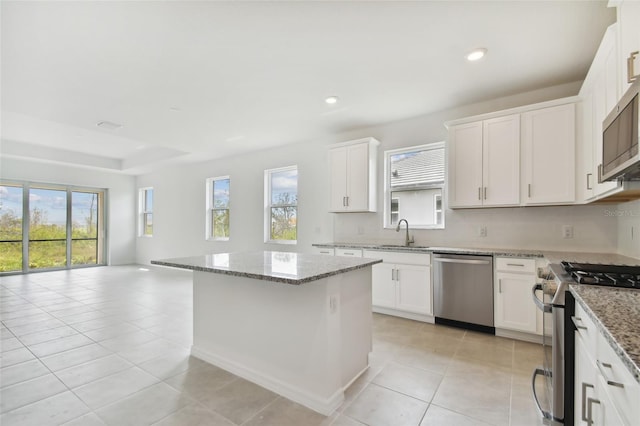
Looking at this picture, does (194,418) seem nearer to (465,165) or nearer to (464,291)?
(464,291)

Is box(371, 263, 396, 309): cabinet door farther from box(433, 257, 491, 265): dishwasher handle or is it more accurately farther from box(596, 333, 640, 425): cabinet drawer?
box(596, 333, 640, 425): cabinet drawer

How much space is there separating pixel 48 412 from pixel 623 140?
3807mm

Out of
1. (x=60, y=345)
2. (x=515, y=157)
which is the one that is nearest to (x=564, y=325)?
(x=515, y=157)

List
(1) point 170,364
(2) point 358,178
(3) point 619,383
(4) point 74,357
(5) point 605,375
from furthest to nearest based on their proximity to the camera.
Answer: (2) point 358,178 < (4) point 74,357 < (1) point 170,364 < (5) point 605,375 < (3) point 619,383

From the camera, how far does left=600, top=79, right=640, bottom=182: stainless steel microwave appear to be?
1.43m

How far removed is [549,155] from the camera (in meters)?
3.01

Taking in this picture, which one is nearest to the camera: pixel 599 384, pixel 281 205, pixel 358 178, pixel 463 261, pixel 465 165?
pixel 599 384

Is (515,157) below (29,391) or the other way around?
the other way around

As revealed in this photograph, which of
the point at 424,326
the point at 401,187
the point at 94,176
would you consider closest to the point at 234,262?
the point at 424,326

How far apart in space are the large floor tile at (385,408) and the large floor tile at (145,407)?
1170 mm

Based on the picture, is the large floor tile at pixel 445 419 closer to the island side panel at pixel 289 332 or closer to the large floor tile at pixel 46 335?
the island side panel at pixel 289 332

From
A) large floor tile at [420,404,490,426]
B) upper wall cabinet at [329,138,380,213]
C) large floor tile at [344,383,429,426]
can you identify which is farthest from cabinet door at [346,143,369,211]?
large floor tile at [420,404,490,426]

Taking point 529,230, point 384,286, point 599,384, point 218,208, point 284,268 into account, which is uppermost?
point 218,208

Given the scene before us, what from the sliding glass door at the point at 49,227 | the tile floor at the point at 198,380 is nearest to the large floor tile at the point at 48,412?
the tile floor at the point at 198,380
